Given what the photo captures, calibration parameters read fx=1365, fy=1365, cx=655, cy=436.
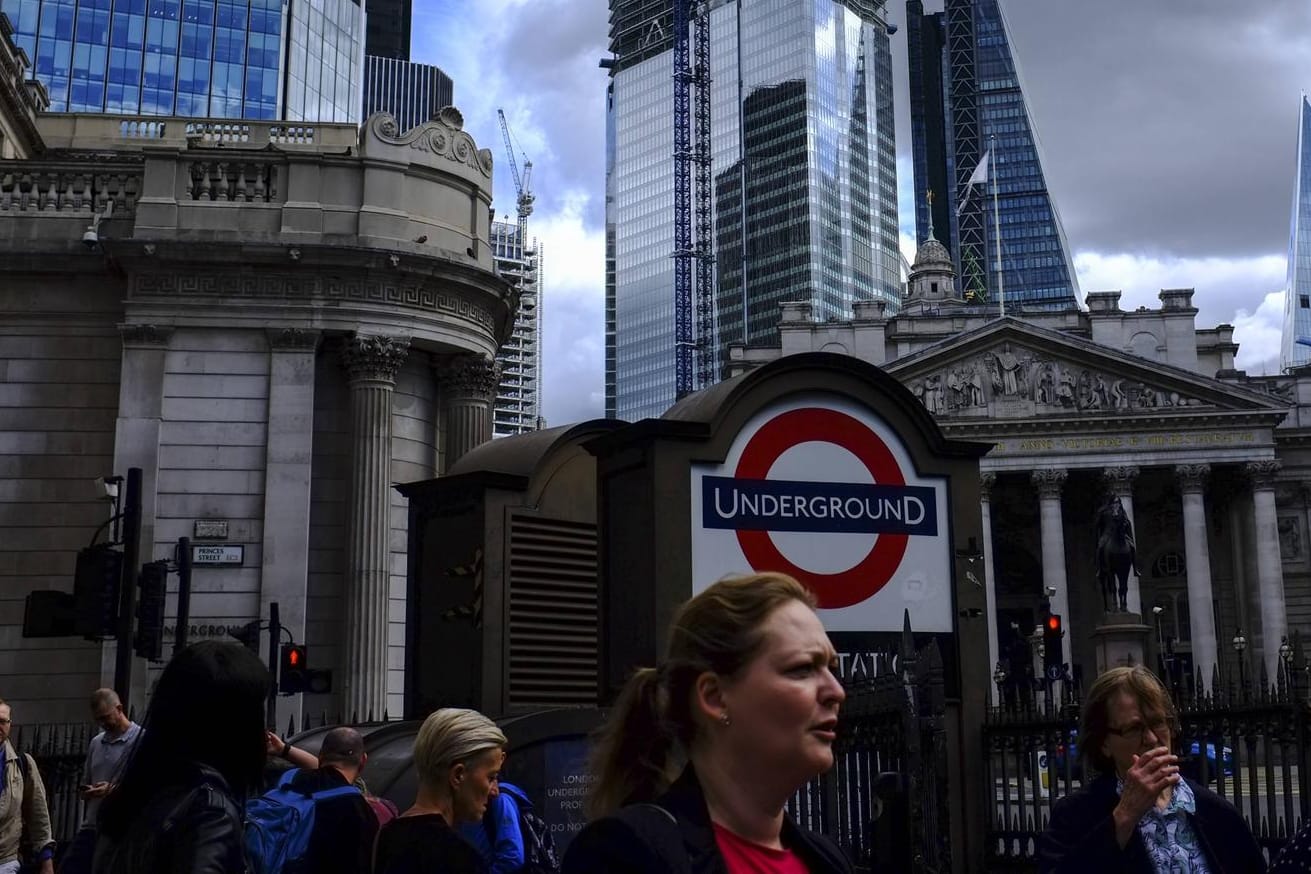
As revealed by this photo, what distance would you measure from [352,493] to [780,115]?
6137 inches

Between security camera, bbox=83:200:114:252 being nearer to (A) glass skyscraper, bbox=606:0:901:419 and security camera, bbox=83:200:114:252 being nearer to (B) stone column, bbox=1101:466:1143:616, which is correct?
(B) stone column, bbox=1101:466:1143:616

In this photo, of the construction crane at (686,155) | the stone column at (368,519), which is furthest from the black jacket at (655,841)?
the construction crane at (686,155)

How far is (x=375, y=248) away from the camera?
2306cm

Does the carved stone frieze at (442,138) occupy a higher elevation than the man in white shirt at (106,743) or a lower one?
higher

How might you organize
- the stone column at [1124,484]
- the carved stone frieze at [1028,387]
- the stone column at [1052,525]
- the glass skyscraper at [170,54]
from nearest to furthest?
the stone column at [1124,484]
the stone column at [1052,525]
the carved stone frieze at [1028,387]
the glass skyscraper at [170,54]

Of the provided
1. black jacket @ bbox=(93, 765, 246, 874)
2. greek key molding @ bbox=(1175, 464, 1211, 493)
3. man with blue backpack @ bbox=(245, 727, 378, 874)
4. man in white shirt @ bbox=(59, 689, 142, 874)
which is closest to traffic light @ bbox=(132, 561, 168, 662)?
man in white shirt @ bbox=(59, 689, 142, 874)

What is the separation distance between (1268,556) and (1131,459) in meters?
7.81

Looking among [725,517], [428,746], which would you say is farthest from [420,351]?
[428,746]

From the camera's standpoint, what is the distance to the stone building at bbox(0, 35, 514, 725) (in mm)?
22125

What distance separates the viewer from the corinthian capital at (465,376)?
24.9 metres

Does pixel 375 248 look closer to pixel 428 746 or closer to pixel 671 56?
pixel 428 746

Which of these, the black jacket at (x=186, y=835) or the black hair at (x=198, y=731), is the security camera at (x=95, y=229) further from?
the black jacket at (x=186, y=835)

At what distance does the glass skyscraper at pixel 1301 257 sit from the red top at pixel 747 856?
167m

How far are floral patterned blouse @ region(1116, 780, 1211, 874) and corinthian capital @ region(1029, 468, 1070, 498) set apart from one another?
6335 centimetres
